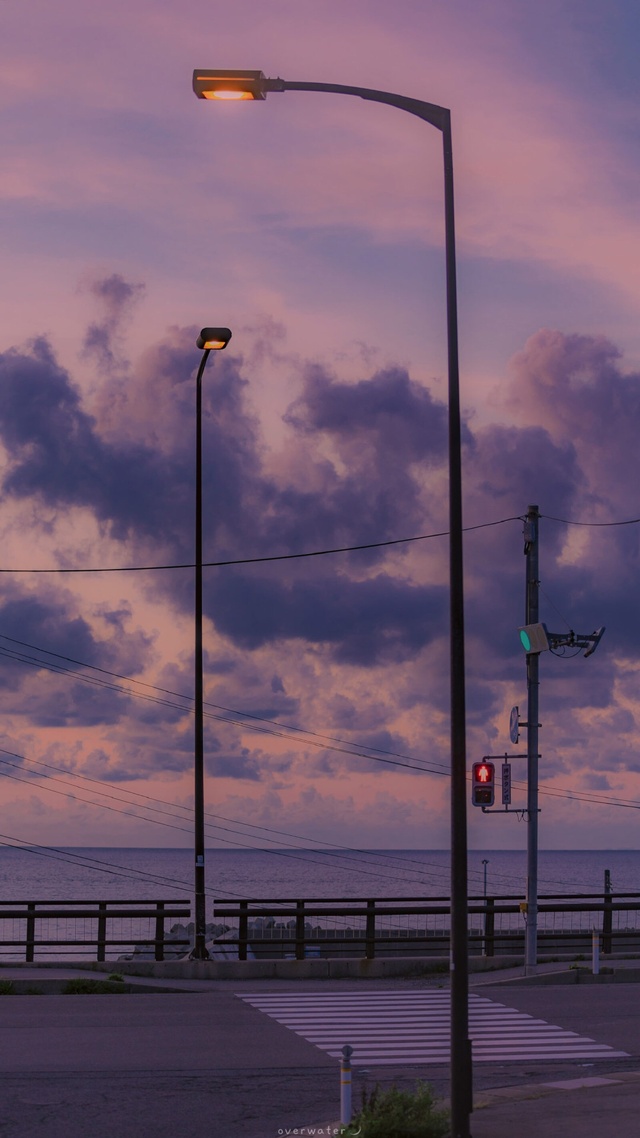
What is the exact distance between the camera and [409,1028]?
748 inches

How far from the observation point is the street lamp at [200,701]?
26.2m

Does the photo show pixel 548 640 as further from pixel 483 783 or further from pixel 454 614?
pixel 454 614

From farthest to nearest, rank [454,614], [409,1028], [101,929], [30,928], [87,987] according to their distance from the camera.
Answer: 1. [101,929]
2. [30,928]
3. [87,987]
4. [409,1028]
5. [454,614]

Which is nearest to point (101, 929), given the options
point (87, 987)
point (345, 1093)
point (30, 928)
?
point (30, 928)

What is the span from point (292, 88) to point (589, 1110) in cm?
989

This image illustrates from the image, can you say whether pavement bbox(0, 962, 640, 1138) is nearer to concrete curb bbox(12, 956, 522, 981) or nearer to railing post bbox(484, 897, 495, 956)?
concrete curb bbox(12, 956, 522, 981)

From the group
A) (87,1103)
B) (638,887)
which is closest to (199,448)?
(87,1103)

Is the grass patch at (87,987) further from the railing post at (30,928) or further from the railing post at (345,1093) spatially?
the railing post at (345,1093)

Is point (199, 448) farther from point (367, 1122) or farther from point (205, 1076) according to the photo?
point (367, 1122)

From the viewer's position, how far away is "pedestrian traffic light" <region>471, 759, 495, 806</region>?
80.6 ft

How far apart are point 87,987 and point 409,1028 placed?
6.58 metres

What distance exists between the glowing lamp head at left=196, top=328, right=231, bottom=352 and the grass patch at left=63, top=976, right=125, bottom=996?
1190 cm

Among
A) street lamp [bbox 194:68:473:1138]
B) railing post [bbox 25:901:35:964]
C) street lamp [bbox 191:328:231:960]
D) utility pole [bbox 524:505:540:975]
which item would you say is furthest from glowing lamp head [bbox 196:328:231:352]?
street lamp [bbox 194:68:473:1138]

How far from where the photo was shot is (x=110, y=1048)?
17.0 meters
